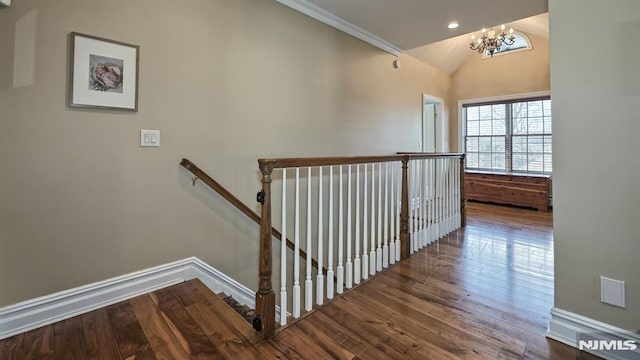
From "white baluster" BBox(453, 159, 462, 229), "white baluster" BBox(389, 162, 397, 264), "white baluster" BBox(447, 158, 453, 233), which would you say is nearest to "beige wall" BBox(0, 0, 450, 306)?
"white baluster" BBox(389, 162, 397, 264)

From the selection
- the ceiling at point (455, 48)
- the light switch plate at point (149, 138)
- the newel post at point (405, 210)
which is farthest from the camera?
the ceiling at point (455, 48)

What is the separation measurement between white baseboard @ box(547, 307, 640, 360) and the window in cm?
490

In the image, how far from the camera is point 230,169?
2.54 m

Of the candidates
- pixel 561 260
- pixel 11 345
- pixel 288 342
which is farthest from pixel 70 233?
pixel 561 260

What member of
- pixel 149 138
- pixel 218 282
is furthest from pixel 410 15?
A: pixel 218 282

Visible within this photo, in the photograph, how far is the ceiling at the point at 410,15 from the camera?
9.95 feet

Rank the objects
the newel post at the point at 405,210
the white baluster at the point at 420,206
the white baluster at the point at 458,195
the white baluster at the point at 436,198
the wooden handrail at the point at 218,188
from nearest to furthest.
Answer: the wooden handrail at the point at 218,188 → the newel post at the point at 405,210 → the white baluster at the point at 420,206 → the white baluster at the point at 436,198 → the white baluster at the point at 458,195

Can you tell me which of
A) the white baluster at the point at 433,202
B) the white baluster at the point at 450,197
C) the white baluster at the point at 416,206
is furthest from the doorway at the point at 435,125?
the white baluster at the point at 416,206

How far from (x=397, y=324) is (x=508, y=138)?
560 centimetres

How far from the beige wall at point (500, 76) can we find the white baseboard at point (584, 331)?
5143 mm

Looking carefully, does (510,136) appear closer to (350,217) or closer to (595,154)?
(595,154)

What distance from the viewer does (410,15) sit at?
10.8 ft

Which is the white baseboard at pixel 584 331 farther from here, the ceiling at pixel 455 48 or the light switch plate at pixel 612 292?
the ceiling at pixel 455 48

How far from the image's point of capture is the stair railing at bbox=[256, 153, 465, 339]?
5.59 ft
